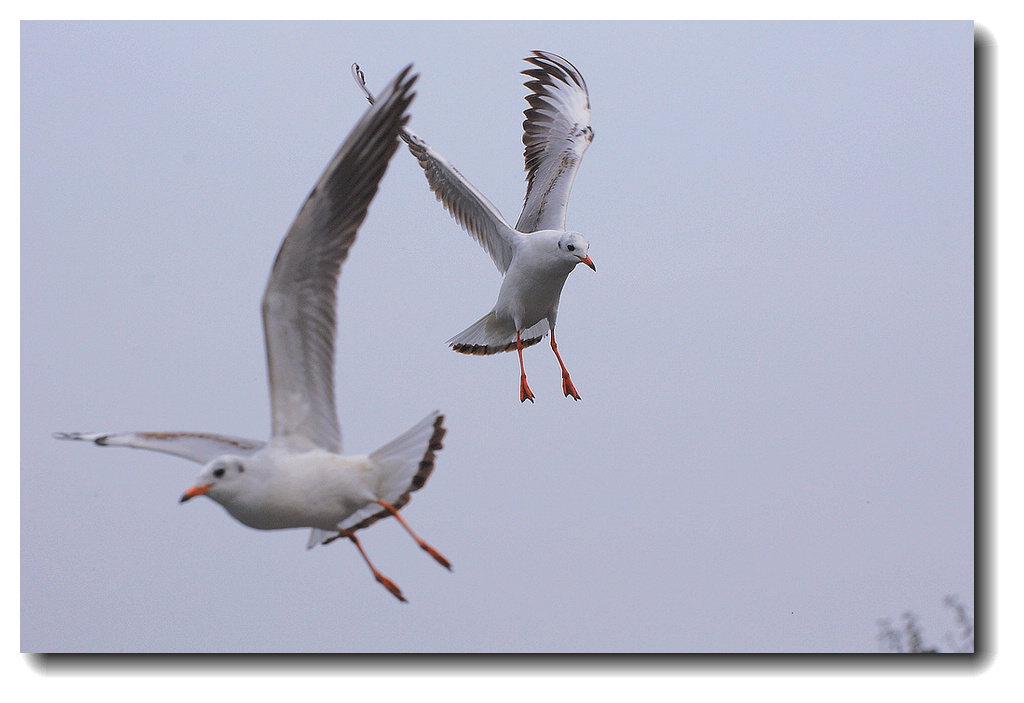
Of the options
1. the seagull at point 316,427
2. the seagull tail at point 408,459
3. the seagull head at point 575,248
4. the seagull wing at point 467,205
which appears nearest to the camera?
the seagull at point 316,427

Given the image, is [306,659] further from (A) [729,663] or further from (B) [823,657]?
(B) [823,657]

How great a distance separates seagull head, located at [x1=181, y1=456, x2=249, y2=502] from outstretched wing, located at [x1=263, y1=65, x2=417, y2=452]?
0.19 m

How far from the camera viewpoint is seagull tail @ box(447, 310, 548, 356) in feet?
11.9

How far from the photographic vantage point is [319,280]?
2455 mm

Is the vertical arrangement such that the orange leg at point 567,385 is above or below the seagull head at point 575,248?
below

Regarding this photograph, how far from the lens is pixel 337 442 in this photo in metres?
2.55

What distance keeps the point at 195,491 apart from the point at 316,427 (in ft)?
1.24

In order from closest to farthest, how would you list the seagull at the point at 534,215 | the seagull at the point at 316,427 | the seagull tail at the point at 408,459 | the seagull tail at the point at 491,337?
1. the seagull at the point at 316,427
2. the seagull tail at the point at 408,459
3. the seagull at the point at 534,215
4. the seagull tail at the point at 491,337

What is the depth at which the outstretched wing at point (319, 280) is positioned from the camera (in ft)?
7.75

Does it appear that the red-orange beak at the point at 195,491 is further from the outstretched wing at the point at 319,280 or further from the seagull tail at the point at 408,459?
the seagull tail at the point at 408,459

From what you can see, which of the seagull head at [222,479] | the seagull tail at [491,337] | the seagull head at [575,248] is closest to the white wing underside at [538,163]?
the seagull tail at [491,337]

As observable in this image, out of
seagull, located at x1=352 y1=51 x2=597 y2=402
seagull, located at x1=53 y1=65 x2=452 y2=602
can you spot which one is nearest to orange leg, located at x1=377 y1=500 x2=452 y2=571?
seagull, located at x1=53 y1=65 x2=452 y2=602

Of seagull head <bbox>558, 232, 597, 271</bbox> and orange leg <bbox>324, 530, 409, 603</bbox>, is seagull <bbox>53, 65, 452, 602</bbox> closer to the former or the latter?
orange leg <bbox>324, 530, 409, 603</bbox>

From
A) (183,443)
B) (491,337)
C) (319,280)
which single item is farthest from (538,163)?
(183,443)
